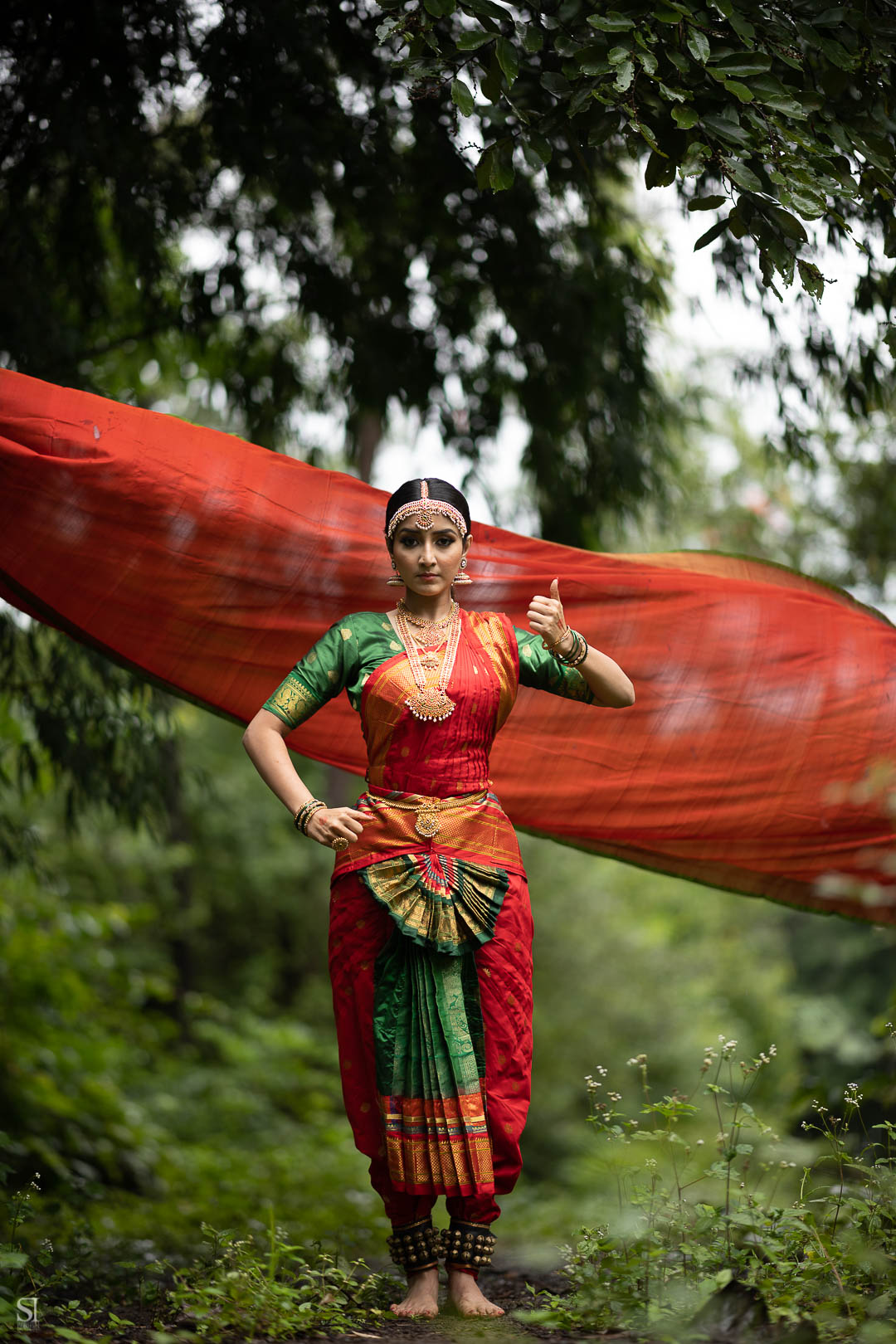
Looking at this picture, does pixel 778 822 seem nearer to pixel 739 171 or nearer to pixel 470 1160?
pixel 470 1160

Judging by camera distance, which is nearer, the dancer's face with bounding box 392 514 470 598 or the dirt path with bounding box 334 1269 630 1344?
the dirt path with bounding box 334 1269 630 1344

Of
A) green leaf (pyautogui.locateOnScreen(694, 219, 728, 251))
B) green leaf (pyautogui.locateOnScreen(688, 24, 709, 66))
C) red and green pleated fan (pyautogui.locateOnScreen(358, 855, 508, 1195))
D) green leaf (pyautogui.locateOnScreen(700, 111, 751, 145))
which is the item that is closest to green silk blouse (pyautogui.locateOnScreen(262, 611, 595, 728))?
red and green pleated fan (pyautogui.locateOnScreen(358, 855, 508, 1195))

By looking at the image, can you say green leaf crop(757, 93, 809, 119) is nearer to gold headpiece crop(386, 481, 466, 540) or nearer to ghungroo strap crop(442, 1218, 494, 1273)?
gold headpiece crop(386, 481, 466, 540)

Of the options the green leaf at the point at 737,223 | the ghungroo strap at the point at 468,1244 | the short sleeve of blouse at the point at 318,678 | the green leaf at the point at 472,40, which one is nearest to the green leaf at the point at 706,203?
the green leaf at the point at 737,223

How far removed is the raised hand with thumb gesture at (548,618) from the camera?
9.47 ft

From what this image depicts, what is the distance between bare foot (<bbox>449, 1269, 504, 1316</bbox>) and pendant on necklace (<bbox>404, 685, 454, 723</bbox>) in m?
1.37

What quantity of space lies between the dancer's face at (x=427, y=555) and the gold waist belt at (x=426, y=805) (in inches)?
20.6

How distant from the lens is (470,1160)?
2.82 m

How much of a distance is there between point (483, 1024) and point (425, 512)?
130cm

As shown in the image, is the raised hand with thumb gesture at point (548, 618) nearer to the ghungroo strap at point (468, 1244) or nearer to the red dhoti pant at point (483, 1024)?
the red dhoti pant at point (483, 1024)

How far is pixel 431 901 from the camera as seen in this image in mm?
2887

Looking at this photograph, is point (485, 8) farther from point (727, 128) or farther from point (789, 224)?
point (789, 224)

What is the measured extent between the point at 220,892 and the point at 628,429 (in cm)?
847

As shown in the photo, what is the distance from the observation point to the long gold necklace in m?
2.92
